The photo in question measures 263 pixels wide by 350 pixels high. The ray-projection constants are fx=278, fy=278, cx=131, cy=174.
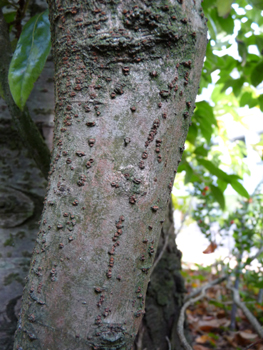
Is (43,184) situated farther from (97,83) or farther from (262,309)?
(262,309)

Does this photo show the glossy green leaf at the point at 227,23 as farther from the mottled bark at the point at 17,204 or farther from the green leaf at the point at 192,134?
the mottled bark at the point at 17,204

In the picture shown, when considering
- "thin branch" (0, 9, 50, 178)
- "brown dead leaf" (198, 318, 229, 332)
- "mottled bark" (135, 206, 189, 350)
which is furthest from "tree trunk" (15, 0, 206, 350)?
"brown dead leaf" (198, 318, 229, 332)

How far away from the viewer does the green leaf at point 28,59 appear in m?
0.67

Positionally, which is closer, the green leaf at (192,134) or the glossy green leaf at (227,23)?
the glossy green leaf at (227,23)

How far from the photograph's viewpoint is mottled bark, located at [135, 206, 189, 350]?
114 cm

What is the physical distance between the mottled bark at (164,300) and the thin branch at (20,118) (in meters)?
0.63

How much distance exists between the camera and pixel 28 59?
2.24 feet

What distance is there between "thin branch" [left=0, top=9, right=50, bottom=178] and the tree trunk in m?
0.36

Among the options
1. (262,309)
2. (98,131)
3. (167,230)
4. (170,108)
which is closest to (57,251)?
(98,131)

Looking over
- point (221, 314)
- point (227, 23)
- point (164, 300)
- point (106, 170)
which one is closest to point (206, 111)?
point (227, 23)

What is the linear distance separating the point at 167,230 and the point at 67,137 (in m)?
0.90

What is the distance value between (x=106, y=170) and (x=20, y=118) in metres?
0.49

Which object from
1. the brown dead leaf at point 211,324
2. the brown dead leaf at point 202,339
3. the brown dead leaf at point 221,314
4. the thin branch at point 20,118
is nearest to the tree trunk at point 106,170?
the thin branch at point 20,118

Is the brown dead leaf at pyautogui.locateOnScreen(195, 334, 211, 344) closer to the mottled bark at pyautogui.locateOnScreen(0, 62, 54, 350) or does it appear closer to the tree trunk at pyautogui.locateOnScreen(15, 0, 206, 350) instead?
the mottled bark at pyautogui.locateOnScreen(0, 62, 54, 350)
